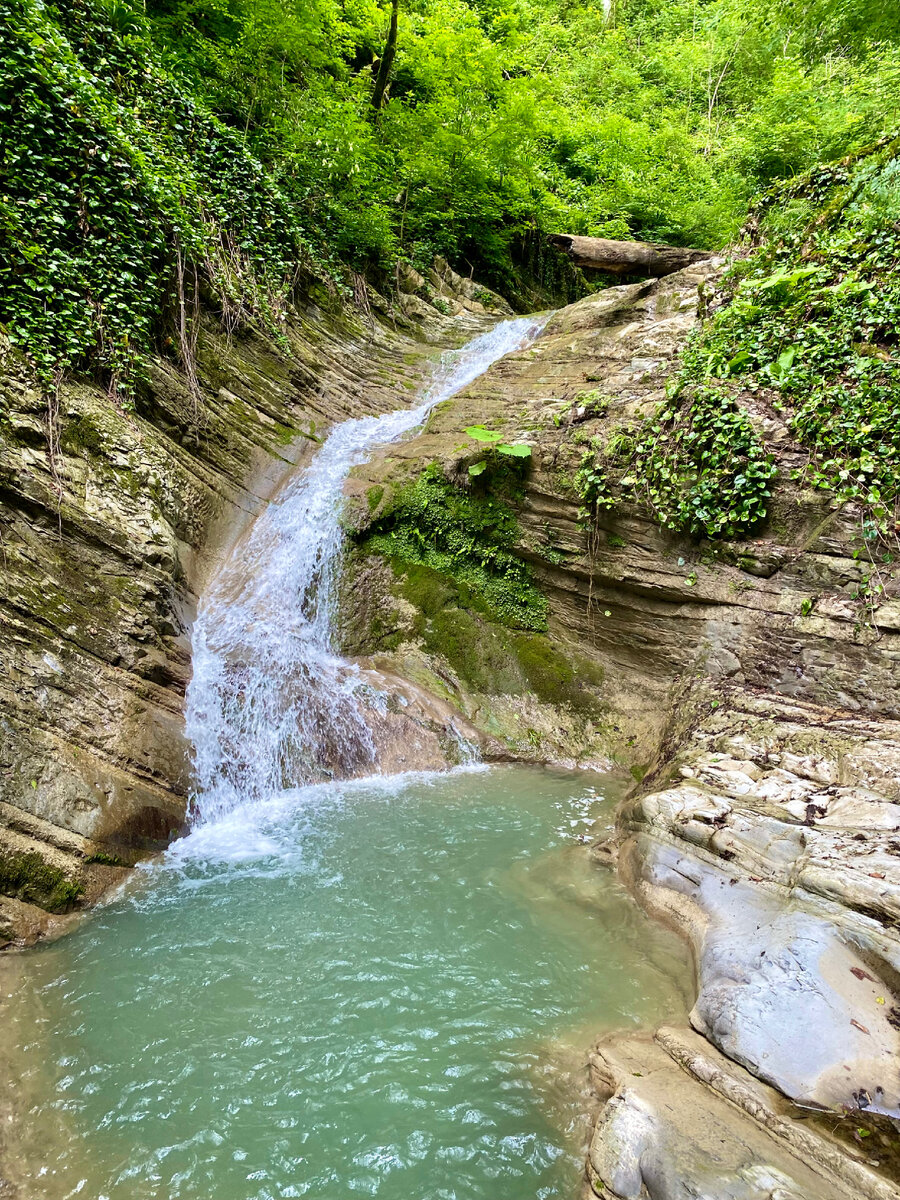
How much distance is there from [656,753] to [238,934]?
440 centimetres

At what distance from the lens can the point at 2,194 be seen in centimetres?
580

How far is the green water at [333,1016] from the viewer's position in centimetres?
259

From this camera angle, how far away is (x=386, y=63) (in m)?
13.9

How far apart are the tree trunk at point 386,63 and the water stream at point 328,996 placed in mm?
15415

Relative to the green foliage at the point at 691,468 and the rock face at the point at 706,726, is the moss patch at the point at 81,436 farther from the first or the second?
the green foliage at the point at 691,468

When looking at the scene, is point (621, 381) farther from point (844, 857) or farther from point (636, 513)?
point (844, 857)

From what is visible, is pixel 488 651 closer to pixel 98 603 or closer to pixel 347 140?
pixel 98 603

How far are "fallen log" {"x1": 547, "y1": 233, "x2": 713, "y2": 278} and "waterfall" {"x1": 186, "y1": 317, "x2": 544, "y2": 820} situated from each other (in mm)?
8165

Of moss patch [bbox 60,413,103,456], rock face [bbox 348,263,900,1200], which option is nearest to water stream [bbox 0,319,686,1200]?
rock face [bbox 348,263,900,1200]

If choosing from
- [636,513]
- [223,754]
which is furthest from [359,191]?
[223,754]

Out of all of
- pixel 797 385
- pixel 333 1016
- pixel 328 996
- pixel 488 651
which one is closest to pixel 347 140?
pixel 797 385

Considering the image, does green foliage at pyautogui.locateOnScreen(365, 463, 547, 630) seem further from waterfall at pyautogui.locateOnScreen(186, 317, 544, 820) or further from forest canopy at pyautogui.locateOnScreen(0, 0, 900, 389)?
forest canopy at pyautogui.locateOnScreen(0, 0, 900, 389)

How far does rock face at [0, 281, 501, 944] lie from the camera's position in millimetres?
4383

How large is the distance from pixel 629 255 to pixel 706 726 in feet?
37.8
